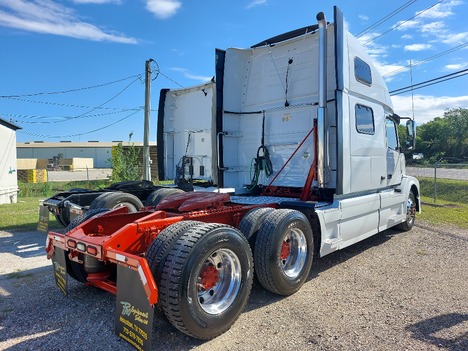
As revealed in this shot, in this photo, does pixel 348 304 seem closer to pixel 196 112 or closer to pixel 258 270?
pixel 258 270

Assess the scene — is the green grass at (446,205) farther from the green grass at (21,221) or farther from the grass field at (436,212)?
the green grass at (21,221)

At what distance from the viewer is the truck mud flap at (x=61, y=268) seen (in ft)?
13.1

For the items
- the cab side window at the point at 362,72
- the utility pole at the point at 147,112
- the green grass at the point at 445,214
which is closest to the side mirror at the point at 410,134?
the cab side window at the point at 362,72

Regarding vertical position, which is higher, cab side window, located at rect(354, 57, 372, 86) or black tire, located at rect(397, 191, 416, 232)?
cab side window, located at rect(354, 57, 372, 86)

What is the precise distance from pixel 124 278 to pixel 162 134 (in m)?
5.84

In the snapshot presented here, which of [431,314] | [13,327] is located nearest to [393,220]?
[431,314]

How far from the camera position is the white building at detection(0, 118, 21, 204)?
1731 centimetres

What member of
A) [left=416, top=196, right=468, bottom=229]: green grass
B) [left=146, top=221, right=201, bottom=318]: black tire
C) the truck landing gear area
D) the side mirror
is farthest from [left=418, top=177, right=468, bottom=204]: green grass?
[left=146, top=221, right=201, bottom=318]: black tire

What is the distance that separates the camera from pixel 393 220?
286 inches

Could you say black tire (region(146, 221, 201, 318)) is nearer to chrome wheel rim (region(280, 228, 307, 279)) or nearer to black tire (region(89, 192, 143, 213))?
chrome wheel rim (region(280, 228, 307, 279))

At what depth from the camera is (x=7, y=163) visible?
58.7 feet

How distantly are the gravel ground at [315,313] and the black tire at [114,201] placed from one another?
1.32 m

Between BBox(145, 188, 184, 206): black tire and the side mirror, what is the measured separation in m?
4.99

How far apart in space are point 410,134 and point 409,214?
1.80 metres
